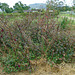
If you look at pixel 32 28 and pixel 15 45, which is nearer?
pixel 15 45

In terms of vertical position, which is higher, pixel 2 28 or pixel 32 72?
pixel 2 28

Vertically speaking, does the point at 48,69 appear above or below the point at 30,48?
below

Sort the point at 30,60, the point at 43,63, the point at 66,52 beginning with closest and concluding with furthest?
the point at 30,60 < the point at 43,63 < the point at 66,52

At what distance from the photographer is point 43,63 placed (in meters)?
2.78

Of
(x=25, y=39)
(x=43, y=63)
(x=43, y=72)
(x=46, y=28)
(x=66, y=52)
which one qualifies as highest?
(x=46, y=28)

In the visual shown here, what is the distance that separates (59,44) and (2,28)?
69.6 inches

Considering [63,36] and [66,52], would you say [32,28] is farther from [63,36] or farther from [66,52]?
[66,52]

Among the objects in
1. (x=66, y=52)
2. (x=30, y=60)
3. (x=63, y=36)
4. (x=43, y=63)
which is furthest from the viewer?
(x=63, y=36)

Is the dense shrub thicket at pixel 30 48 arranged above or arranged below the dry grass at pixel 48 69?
above

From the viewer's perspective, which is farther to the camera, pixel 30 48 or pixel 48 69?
pixel 30 48

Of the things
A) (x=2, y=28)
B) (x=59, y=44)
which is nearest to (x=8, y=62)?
(x=2, y=28)

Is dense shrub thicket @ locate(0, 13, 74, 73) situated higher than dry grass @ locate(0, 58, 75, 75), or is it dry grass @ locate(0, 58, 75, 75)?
dense shrub thicket @ locate(0, 13, 74, 73)

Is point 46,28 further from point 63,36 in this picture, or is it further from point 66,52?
point 66,52

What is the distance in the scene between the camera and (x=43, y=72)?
8.85 feet
